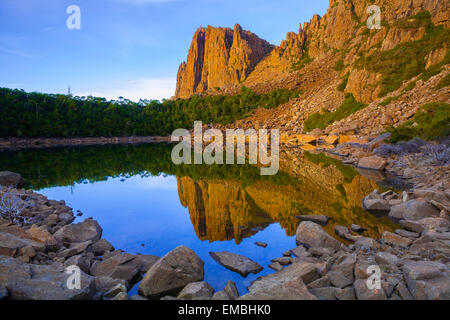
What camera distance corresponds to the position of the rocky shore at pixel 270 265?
364 cm

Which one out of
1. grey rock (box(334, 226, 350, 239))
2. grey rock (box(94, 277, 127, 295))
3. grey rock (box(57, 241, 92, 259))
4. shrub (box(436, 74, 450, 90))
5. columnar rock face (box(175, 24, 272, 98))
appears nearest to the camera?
grey rock (box(94, 277, 127, 295))

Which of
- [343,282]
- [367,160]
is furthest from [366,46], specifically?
[343,282]

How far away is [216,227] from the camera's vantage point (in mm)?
7848

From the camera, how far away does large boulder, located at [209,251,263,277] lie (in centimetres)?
522

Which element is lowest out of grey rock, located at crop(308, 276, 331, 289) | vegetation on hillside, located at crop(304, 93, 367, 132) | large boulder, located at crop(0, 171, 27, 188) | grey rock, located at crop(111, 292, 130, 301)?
grey rock, located at crop(111, 292, 130, 301)

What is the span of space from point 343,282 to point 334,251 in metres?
1.66

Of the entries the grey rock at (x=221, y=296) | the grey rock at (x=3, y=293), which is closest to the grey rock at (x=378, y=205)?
the grey rock at (x=221, y=296)

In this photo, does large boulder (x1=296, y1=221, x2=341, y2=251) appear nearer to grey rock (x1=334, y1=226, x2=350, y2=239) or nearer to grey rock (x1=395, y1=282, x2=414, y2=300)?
grey rock (x1=334, y1=226, x2=350, y2=239)

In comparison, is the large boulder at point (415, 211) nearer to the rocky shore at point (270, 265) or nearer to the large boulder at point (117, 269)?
the rocky shore at point (270, 265)

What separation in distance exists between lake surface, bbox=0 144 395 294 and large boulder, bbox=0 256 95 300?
1179 millimetres

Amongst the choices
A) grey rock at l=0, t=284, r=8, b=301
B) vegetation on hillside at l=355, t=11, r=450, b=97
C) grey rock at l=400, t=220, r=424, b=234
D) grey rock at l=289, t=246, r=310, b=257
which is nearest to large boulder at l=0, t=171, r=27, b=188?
grey rock at l=0, t=284, r=8, b=301

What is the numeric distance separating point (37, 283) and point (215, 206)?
6.63 meters

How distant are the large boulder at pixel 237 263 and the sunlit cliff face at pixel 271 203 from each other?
1.15 metres
